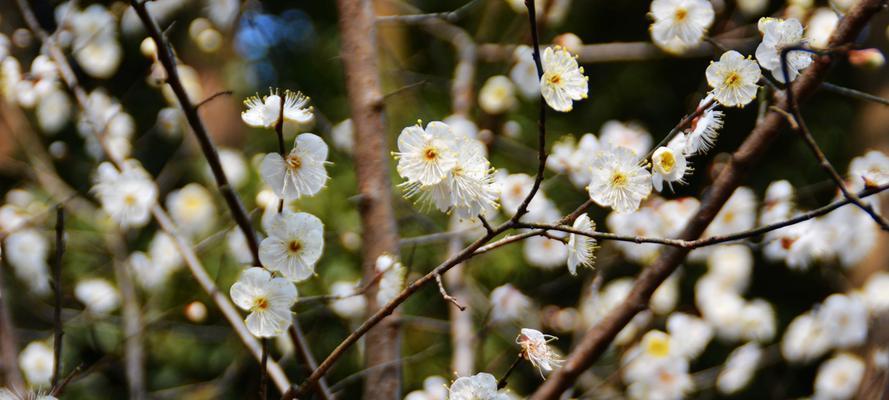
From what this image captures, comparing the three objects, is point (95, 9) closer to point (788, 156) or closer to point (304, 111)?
point (304, 111)

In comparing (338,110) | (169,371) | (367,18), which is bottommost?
(169,371)

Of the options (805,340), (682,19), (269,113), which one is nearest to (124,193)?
(269,113)

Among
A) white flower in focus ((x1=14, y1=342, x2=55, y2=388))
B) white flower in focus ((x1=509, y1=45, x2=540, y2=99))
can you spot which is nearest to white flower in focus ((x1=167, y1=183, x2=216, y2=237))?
white flower in focus ((x1=14, y1=342, x2=55, y2=388))

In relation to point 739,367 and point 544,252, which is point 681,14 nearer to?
point 544,252

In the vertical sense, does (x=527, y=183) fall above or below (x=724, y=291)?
above

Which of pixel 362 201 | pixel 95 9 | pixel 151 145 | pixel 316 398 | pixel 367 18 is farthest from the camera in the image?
pixel 151 145

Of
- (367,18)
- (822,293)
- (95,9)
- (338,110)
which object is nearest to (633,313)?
(367,18)

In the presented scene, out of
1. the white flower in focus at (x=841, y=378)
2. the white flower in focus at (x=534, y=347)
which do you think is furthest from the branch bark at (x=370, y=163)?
the white flower in focus at (x=841, y=378)

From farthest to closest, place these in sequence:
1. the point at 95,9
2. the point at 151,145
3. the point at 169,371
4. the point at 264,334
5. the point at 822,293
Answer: the point at 151,145 < the point at 822,293 < the point at 169,371 < the point at 95,9 < the point at 264,334
